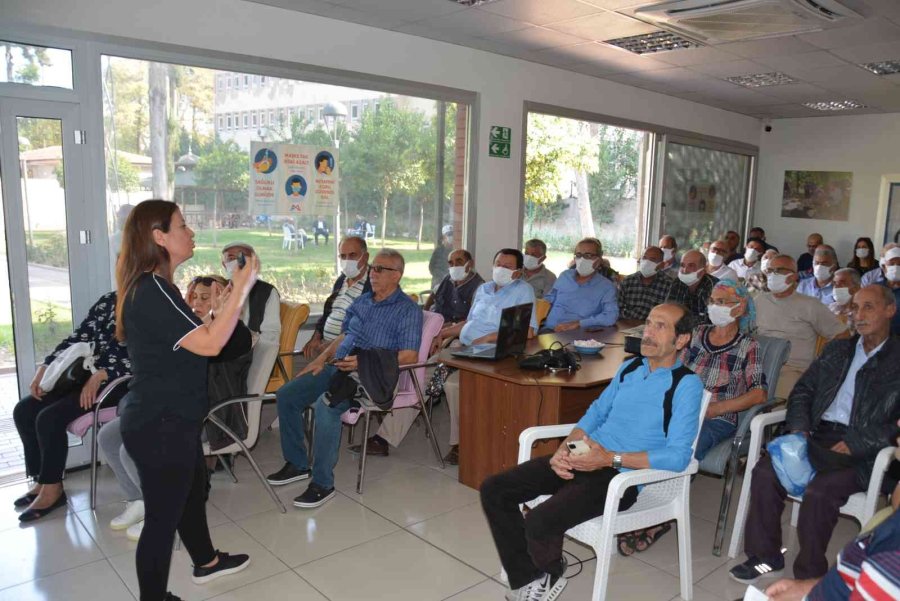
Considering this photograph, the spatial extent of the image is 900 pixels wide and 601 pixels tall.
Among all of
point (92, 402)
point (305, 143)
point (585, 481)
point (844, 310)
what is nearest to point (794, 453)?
point (585, 481)

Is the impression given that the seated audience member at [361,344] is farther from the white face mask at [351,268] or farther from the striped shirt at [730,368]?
the striped shirt at [730,368]

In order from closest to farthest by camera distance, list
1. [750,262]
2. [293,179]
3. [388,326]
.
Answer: [388,326]
[293,179]
[750,262]

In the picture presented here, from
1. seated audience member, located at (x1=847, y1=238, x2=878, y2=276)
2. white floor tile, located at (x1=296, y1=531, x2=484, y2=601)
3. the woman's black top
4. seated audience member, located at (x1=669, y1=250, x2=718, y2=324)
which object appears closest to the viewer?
the woman's black top

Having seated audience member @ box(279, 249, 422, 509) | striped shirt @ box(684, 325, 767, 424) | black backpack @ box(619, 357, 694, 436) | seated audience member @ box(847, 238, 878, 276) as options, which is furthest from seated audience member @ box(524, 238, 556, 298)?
seated audience member @ box(847, 238, 878, 276)

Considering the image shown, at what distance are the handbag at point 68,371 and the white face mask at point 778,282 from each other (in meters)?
4.21

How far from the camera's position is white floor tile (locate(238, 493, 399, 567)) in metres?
3.09

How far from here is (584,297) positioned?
199 inches

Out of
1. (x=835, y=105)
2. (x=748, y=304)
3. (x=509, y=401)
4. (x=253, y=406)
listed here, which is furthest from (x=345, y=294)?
(x=835, y=105)

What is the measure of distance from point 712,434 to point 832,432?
53 cm

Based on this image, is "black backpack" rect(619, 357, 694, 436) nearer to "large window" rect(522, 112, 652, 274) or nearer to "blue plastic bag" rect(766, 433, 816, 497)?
"blue plastic bag" rect(766, 433, 816, 497)

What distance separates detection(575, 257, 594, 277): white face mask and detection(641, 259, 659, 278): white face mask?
0.71 metres

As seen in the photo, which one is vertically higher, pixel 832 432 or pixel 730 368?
pixel 730 368

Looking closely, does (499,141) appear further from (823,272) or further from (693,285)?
(823,272)

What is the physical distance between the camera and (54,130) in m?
3.96
